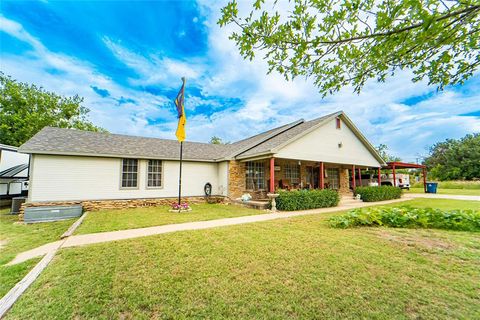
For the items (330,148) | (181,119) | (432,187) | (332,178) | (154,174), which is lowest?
(432,187)

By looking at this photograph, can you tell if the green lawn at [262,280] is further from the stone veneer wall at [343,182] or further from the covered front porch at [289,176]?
the stone veneer wall at [343,182]

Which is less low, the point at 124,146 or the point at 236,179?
the point at 124,146

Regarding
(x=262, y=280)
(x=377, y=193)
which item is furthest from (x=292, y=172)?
(x=262, y=280)

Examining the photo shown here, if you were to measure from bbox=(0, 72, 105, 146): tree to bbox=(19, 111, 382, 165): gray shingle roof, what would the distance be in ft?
46.8

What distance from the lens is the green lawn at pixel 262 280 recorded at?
7.99 ft

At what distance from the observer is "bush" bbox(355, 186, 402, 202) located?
14.1 metres

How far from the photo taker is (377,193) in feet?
46.9

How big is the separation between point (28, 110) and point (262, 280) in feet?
101

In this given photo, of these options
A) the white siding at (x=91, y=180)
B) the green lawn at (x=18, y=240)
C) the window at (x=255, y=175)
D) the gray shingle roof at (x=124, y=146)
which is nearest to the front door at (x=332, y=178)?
the gray shingle roof at (x=124, y=146)

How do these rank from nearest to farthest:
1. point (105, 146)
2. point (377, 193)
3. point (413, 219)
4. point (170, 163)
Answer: point (413, 219), point (105, 146), point (170, 163), point (377, 193)

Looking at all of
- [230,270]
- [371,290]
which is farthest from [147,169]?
[371,290]

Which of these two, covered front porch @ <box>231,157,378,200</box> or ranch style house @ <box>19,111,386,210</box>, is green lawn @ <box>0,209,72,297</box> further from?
covered front porch @ <box>231,157,378,200</box>

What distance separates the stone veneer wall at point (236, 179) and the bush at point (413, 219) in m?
6.74

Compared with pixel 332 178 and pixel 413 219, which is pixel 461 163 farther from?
pixel 413 219
